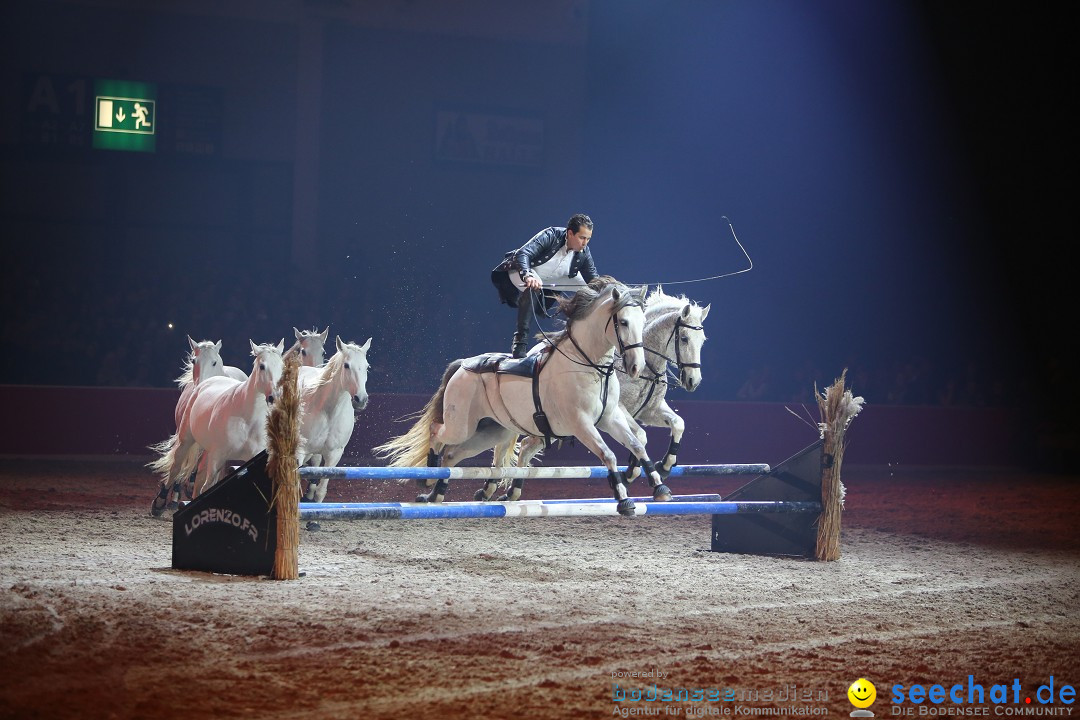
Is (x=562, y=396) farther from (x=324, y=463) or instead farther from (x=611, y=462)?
(x=324, y=463)

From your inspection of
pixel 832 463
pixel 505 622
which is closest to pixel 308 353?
pixel 832 463

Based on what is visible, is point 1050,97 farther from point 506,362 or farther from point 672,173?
point 506,362

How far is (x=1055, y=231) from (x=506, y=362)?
14.3m

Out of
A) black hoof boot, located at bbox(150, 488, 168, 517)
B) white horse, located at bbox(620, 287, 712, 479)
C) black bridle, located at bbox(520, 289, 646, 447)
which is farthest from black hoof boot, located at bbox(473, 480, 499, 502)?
black hoof boot, located at bbox(150, 488, 168, 517)

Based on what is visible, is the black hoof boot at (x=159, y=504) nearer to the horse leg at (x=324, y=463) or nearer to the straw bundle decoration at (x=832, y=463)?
the horse leg at (x=324, y=463)

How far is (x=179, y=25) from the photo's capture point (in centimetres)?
1719

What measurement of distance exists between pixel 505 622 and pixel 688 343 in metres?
3.42

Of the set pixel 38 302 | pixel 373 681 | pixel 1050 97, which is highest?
pixel 1050 97

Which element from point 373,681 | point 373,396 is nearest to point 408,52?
point 373,396

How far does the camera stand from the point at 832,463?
7.94 meters

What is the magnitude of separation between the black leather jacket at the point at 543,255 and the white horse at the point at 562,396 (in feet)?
1.38

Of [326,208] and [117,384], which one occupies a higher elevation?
[326,208]

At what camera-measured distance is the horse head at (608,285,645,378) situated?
714 centimetres

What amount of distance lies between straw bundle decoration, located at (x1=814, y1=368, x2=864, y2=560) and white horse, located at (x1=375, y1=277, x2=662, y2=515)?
1527 mm
